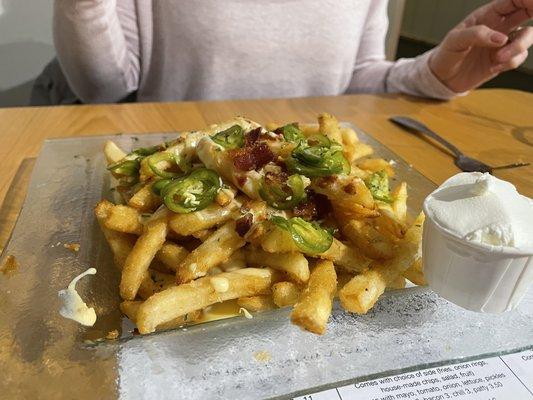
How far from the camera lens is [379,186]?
4.05 feet

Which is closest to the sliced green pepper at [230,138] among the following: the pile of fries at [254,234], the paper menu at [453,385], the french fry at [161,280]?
the pile of fries at [254,234]

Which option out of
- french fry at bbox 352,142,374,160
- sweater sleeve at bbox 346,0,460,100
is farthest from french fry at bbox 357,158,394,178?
sweater sleeve at bbox 346,0,460,100

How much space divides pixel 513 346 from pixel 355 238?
35cm

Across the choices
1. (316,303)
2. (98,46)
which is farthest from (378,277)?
(98,46)

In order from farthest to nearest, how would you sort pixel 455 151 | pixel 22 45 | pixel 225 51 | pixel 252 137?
pixel 22 45 < pixel 225 51 < pixel 455 151 < pixel 252 137

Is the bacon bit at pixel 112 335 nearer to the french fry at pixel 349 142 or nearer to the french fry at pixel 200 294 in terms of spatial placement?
the french fry at pixel 200 294

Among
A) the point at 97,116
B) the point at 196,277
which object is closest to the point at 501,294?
the point at 196,277

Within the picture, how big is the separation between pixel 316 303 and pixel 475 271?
0.31 metres

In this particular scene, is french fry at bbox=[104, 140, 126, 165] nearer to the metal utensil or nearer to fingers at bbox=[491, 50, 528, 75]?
the metal utensil

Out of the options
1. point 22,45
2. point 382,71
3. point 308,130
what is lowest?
point 22,45

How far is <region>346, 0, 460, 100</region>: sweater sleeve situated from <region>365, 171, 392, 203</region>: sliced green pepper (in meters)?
1.20

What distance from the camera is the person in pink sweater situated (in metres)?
2.09

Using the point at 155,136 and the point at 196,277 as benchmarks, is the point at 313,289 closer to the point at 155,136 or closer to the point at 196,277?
the point at 196,277

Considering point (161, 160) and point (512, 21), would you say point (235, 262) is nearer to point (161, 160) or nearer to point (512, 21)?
point (161, 160)
